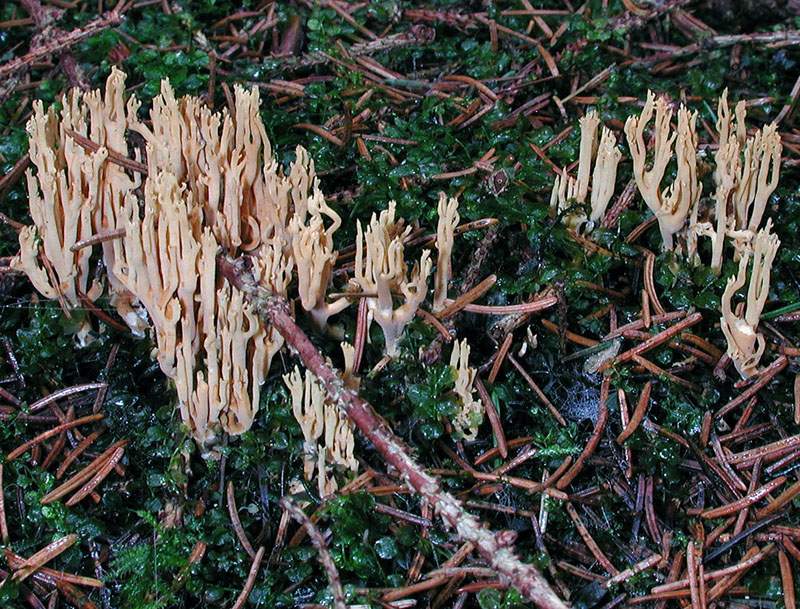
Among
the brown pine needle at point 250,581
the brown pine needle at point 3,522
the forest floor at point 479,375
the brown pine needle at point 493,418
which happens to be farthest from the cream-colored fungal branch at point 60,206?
the brown pine needle at point 493,418

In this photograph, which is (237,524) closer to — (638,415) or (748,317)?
(638,415)

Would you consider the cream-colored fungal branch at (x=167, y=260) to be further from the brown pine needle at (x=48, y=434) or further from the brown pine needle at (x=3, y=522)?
the brown pine needle at (x=3, y=522)

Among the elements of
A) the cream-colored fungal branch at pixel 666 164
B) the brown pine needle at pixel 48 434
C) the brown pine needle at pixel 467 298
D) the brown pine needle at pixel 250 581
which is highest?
the cream-colored fungal branch at pixel 666 164

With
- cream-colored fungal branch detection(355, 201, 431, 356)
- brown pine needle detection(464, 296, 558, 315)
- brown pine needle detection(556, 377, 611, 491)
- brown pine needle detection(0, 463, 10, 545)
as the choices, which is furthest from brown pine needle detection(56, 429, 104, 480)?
brown pine needle detection(556, 377, 611, 491)

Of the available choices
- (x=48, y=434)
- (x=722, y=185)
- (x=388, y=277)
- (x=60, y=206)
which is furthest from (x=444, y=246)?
(x=48, y=434)

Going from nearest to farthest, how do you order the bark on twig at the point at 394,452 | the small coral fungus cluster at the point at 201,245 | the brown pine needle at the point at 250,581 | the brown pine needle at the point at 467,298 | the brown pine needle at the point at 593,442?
the bark on twig at the point at 394,452 → the brown pine needle at the point at 250,581 → the small coral fungus cluster at the point at 201,245 → the brown pine needle at the point at 593,442 → the brown pine needle at the point at 467,298

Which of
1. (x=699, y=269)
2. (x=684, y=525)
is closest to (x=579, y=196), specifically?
(x=699, y=269)
